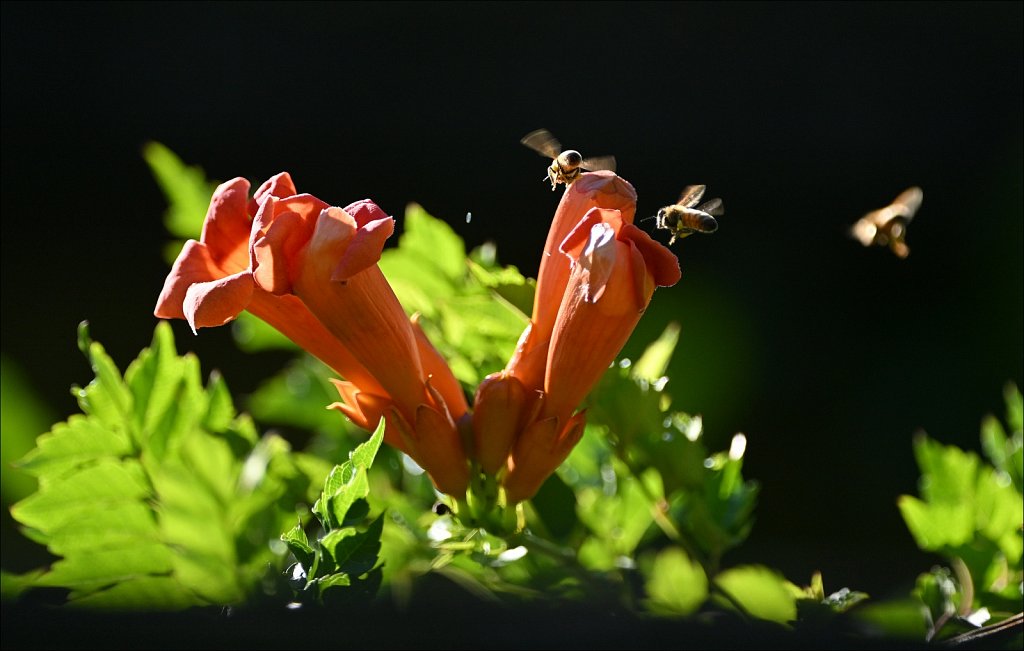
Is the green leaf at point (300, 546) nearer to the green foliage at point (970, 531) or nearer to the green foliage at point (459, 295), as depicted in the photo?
the green foliage at point (459, 295)

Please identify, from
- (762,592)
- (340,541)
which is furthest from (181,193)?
(762,592)

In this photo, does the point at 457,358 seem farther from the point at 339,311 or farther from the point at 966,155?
the point at 966,155

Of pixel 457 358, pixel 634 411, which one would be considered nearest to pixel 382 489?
pixel 457 358

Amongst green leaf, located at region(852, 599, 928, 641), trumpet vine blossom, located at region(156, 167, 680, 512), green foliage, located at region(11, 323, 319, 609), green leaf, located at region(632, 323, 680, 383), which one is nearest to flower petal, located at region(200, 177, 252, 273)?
trumpet vine blossom, located at region(156, 167, 680, 512)

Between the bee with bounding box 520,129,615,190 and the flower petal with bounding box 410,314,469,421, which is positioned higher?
the bee with bounding box 520,129,615,190

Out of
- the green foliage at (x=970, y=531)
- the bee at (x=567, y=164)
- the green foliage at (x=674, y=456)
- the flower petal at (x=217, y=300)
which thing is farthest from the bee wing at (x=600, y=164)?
the green foliage at (x=970, y=531)

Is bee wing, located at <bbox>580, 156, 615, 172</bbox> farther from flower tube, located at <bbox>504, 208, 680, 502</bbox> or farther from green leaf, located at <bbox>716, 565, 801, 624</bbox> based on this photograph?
green leaf, located at <bbox>716, 565, 801, 624</bbox>

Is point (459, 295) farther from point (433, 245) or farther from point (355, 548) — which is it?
point (355, 548)
